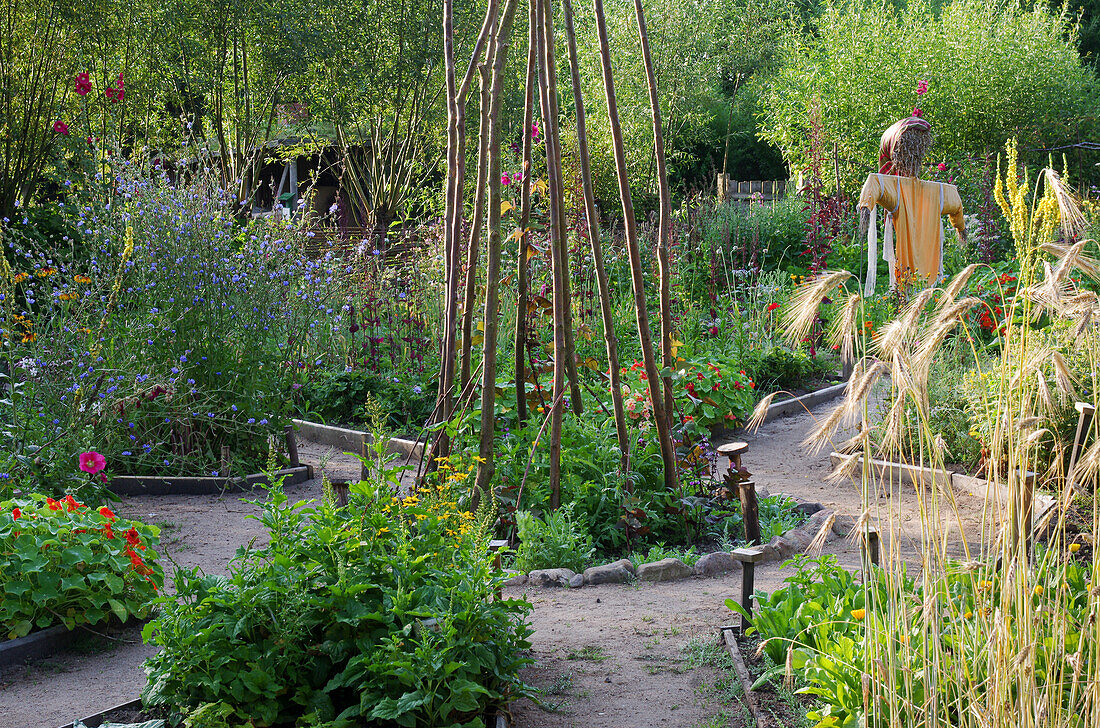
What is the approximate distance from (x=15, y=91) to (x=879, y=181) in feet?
25.7

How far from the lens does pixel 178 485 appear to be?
205 inches

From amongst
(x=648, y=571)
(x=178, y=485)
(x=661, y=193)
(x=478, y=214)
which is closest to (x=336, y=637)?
(x=648, y=571)

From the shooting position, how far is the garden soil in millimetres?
2629

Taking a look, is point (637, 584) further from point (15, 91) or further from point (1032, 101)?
point (1032, 101)

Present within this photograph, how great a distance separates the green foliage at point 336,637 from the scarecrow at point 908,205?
5.02 meters

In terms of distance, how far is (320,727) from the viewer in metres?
2.11

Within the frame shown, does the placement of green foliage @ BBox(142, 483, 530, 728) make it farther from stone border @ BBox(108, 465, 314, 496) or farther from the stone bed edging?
stone border @ BBox(108, 465, 314, 496)

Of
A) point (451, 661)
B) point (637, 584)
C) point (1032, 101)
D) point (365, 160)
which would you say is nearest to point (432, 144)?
point (365, 160)

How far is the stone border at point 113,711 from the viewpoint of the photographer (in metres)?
2.29

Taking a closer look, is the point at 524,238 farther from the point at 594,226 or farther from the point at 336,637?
the point at 336,637

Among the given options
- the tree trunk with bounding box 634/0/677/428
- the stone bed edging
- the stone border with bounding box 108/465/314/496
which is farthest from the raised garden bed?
the tree trunk with bounding box 634/0/677/428

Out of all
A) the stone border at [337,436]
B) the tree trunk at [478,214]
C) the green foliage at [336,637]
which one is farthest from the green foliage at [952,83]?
the green foliage at [336,637]

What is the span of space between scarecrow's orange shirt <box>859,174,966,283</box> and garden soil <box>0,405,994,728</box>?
292 centimetres

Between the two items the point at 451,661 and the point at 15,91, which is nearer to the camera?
the point at 451,661
